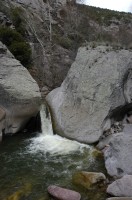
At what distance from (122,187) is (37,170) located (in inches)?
145

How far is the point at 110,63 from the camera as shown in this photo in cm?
1689

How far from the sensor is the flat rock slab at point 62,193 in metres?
10.4

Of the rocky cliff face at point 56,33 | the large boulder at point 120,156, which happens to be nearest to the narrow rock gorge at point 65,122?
the large boulder at point 120,156

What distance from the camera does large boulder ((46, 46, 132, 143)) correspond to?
52.4 feet

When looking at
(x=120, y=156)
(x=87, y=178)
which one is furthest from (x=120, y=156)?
(x=87, y=178)

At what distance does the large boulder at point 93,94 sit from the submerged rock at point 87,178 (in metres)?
3.71

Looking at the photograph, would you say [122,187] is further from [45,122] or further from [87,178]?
[45,122]

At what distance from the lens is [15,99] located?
16750 millimetres

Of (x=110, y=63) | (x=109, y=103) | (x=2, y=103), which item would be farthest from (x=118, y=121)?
(x=2, y=103)

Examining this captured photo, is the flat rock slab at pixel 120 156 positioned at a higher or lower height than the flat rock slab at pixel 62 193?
higher

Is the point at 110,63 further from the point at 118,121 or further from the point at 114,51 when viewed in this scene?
the point at 118,121

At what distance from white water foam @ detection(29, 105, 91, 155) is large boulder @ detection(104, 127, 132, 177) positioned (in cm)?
225

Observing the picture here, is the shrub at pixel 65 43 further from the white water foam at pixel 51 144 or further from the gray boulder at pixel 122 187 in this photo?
the gray boulder at pixel 122 187

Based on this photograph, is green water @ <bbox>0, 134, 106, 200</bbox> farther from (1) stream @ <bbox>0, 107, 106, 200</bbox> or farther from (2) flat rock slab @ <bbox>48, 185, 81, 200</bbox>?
(2) flat rock slab @ <bbox>48, 185, 81, 200</bbox>
